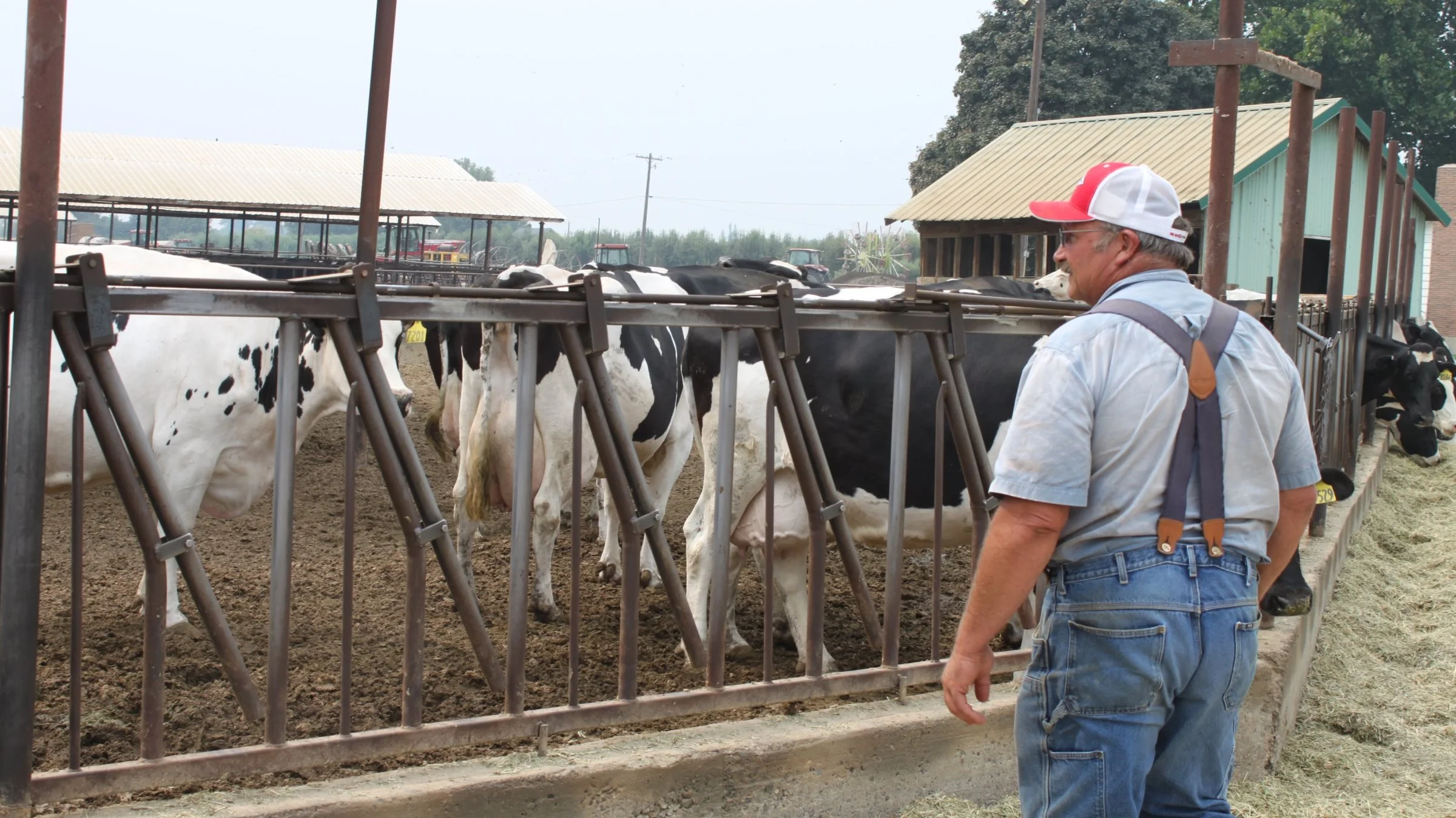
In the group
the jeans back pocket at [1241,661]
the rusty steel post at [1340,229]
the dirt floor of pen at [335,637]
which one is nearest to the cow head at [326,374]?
the dirt floor of pen at [335,637]

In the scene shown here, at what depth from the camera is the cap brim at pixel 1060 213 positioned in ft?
8.96

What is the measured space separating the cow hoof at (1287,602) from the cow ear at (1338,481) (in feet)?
1.26

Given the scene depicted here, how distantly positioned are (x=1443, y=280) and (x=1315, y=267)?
1935 centimetres

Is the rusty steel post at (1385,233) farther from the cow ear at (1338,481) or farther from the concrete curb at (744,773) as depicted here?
the concrete curb at (744,773)

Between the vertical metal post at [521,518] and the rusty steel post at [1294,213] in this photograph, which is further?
the rusty steel post at [1294,213]

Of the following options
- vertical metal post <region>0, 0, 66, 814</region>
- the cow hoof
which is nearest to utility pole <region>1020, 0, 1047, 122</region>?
the cow hoof

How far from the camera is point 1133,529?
2.56 meters

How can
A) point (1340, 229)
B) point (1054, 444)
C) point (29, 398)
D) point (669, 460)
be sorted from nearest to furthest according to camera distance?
point (1054, 444) < point (29, 398) < point (669, 460) < point (1340, 229)

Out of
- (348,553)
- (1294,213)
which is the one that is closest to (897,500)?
(348,553)

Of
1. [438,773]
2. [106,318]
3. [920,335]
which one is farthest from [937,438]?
[106,318]

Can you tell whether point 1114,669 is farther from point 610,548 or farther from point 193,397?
point 610,548

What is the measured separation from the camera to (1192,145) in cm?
2431

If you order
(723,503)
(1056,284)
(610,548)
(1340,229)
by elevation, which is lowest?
(610,548)

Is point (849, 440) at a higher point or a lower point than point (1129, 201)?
lower
